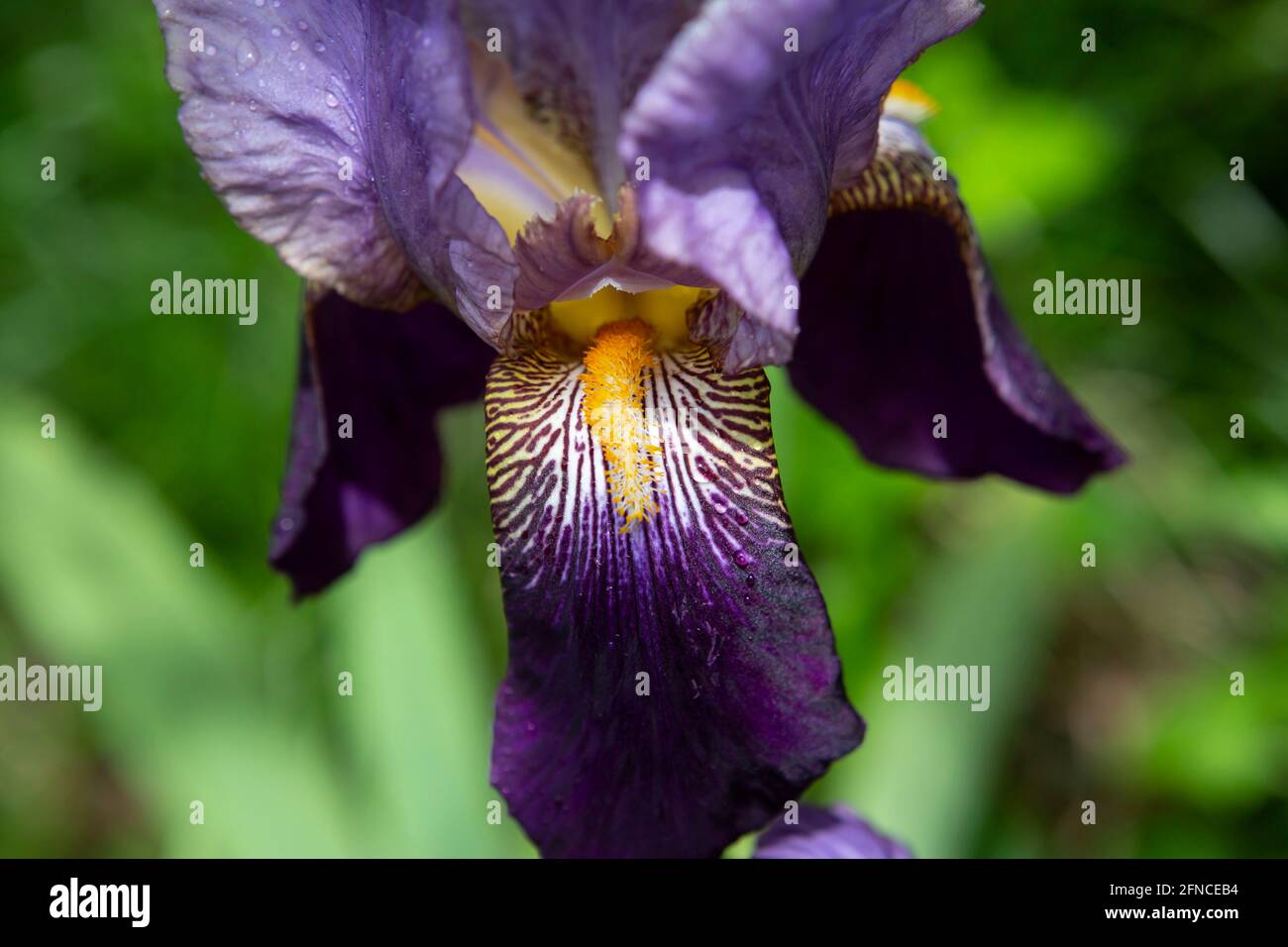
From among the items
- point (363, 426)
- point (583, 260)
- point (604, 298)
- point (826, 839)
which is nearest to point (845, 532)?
point (826, 839)

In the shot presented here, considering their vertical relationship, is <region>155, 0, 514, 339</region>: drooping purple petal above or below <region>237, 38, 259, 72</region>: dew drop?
below

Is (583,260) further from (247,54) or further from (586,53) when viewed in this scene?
(247,54)

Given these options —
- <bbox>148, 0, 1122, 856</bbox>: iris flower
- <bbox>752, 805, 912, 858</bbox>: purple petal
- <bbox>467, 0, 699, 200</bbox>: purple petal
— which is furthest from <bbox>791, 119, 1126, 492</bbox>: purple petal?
<bbox>752, 805, 912, 858</bbox>: purple petal

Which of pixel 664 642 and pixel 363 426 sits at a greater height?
pixel 363 426

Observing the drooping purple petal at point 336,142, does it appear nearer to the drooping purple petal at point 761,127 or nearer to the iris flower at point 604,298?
the iris flower at point 604,298

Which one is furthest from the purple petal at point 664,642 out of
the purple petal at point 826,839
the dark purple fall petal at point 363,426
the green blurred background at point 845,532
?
the green blurred background at point 845,532

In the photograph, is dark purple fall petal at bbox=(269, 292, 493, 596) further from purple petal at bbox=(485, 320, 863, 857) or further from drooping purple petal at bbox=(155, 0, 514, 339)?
purple petal at bbox=(485, 320, 863, 857)
